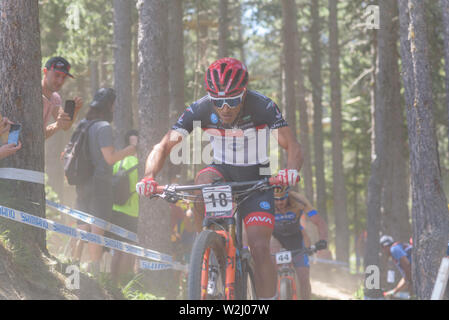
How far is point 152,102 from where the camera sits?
8.77 metres

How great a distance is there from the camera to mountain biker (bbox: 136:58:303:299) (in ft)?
16.6

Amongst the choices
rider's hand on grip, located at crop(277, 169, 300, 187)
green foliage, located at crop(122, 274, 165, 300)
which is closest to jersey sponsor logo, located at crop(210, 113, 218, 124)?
rider's hand on grip, located at crop(277, 169, 300, 187)

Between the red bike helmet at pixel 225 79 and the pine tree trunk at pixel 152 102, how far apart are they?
3744 mm

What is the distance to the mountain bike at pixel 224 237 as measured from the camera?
446 cm

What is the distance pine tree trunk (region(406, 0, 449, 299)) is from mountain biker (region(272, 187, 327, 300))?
62.4 inches

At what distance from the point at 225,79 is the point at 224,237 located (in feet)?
4.50

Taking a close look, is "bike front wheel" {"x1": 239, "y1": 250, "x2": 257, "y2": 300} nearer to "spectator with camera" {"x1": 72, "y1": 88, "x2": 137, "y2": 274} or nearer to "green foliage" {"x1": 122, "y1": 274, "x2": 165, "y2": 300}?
"green foliage" {"x1": 122, "y1": 274, "x2": 165, "y2": 300}

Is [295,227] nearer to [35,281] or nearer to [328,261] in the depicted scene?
[35,281]

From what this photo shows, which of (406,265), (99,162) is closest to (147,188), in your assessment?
(99,162)

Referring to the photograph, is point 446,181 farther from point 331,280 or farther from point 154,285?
point 154,285

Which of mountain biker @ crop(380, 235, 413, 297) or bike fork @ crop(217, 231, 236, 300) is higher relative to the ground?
bike fork @ crop(217, 231, 236, 300)

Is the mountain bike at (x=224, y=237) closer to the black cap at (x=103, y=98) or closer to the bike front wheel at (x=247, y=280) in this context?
the bike front wheel at (x=247, y=280)

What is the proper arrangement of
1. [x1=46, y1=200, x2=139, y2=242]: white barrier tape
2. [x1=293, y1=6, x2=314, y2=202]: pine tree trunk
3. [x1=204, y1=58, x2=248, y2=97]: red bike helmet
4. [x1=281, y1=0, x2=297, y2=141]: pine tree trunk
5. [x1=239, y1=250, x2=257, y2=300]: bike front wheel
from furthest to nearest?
1. [x1=293, y1=6, x2=314, y2=202]: pine tree trunk
2. [x1=281, y1=0, x2=297, y2=141]: pine tree trunk
3. [x1=46, y1=200, x2=139, y2=242]: white barrier tape
4. [x1=204, y1=58, x2=248, y2=97]: red bike helmet
5. [x1=239, y1=250, x2=257, y2=300]: bike front wheel
